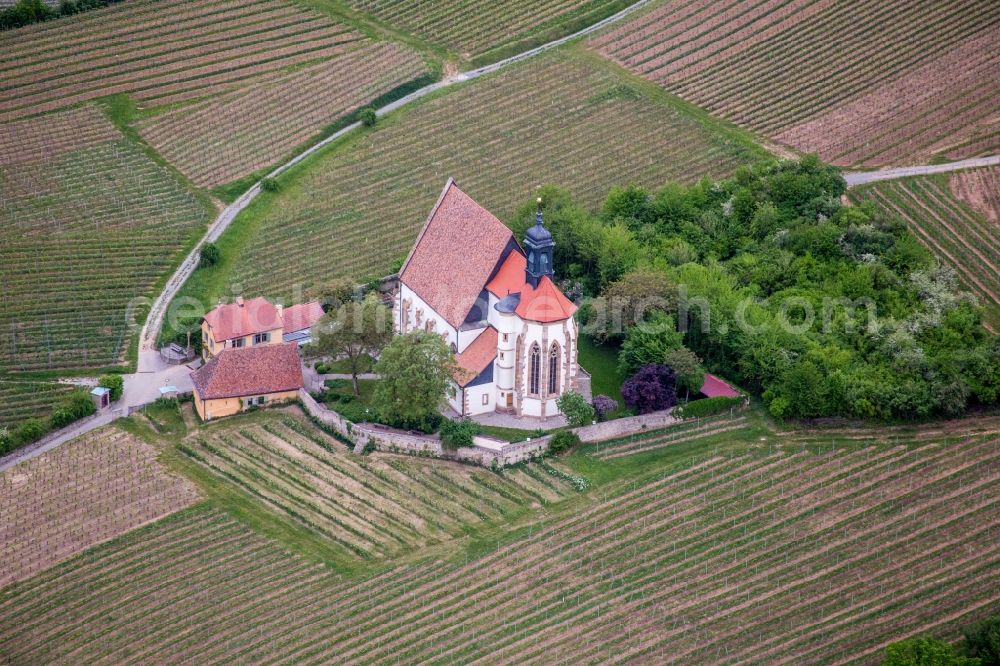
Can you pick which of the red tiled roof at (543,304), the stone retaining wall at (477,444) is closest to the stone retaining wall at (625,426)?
the stone retaining wall at (477,444)

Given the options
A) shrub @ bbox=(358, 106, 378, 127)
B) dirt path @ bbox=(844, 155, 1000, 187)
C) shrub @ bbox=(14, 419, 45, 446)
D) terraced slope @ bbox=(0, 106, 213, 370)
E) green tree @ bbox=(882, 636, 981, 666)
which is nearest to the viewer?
green tree @ bbox=(882, 636, 981, 666)

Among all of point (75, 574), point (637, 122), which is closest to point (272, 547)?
point (75, 574)

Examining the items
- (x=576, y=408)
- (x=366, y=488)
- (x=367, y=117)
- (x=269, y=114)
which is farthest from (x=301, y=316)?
(x=269, y=114)

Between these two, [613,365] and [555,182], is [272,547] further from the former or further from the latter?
[555,182]

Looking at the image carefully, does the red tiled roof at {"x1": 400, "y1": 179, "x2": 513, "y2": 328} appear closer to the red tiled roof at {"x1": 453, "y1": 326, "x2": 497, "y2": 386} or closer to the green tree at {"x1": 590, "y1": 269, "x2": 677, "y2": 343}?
the red tiled roof at {"x1": 453, "y1": 326, "x2": 497, "y2": 386}

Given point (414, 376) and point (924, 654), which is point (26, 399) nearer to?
point (414, 376)

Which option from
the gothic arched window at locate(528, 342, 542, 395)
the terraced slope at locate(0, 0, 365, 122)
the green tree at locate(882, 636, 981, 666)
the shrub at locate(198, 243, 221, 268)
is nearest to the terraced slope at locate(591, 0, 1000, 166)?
the terraced slope at locate(0, 0, 365, 122)

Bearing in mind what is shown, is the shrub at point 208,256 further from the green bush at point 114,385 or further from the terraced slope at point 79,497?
the terraced slope at point 79,497
